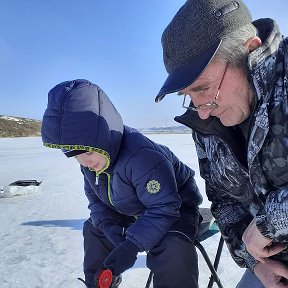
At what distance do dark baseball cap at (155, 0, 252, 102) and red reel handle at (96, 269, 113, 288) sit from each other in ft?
2.84

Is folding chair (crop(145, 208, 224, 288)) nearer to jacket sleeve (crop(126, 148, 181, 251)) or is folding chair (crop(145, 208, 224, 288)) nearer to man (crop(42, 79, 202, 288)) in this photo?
man (crop(42, 79, 202, 288))

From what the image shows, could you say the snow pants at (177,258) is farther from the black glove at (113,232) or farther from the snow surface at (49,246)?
the snow surface at (49,246)

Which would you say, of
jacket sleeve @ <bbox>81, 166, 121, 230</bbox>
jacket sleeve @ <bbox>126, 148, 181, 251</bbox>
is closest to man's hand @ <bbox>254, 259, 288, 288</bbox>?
jacket sleeve @ <bbox>126, 148, 181, 251</bbox>

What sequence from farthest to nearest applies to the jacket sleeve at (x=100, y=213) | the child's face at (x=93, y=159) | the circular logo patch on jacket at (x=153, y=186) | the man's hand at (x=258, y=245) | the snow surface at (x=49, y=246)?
the snow surface at (x=49, y=246), the jacket sleeve at (x=100, y=213), the child's face at (x=93, y=159), the circular logo patch on jacket at (x=153, y=186), the man's hand at (x=258, y=245)

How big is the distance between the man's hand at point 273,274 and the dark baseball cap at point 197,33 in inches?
32.0

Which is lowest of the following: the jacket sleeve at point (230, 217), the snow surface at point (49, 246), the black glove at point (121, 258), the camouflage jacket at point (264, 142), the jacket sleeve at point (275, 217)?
the snow surface at point (49, 246)

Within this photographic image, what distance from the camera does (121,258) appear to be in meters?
1.61

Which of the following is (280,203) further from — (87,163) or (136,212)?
(87,163)

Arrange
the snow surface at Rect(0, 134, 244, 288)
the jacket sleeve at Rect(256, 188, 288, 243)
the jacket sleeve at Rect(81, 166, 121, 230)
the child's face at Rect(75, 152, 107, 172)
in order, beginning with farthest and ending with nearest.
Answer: the snow surface at Rect(0, 134, 244, 288) < the jacket sleeve at Rect(81, 166, 121, 230) < the child's face at Rect(75, 152, 107, 172) < the jacket sleeve at Rect(256, 188, 288, 243)

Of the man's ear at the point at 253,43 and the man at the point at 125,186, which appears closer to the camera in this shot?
the man's ear at the point at 253,43

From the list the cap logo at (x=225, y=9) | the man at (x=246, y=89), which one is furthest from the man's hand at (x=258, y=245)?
the cap logo at (x=225, y=9)

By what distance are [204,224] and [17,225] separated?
228cm

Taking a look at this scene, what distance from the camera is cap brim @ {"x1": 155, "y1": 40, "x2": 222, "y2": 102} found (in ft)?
3.78

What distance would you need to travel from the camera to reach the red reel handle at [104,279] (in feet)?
5.07
